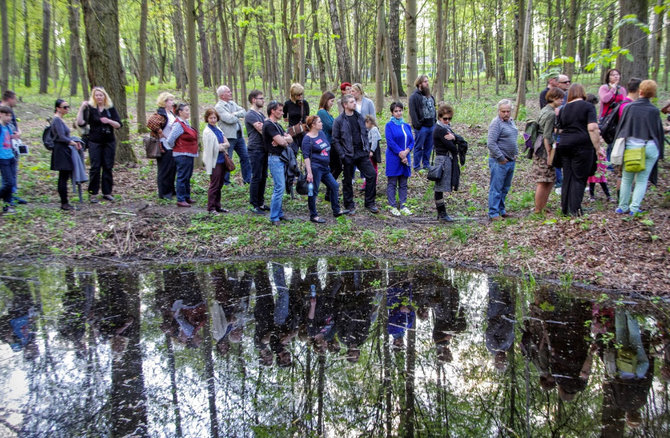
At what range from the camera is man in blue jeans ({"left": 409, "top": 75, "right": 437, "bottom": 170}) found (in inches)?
392

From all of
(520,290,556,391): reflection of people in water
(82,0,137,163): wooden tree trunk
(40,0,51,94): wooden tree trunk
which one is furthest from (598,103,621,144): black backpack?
(40,0,51,94): wooden tree trunk

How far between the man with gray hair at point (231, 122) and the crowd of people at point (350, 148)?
4cm

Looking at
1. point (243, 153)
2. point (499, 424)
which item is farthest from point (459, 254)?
point (243, 153)

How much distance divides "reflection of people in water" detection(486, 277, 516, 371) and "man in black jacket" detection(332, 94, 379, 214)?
3482mm

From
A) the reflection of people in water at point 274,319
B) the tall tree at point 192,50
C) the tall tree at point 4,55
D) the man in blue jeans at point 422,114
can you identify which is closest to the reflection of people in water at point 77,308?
the reflection of people in water at point 274,319

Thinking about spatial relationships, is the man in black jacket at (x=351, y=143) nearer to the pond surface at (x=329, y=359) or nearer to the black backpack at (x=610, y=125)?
the pond surface at (x=329, y=359)

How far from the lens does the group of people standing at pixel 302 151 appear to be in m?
7.85

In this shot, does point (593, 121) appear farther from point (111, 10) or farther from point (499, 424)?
point (111, 10)

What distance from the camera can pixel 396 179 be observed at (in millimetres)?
8625

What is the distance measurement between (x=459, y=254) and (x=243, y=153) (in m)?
5.65

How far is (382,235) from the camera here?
736 cm

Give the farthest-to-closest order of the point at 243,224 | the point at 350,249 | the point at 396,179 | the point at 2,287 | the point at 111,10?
the point at 111,10 < the point at 396,179 < the point at 243,224 < the point at 350,249 < the point at 2,287

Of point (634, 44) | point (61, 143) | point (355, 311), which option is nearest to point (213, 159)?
point (61, 143)

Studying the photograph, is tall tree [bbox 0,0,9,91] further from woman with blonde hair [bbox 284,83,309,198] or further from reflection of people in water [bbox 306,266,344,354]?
reflection of people in water [bbox 306,266,344,354]
